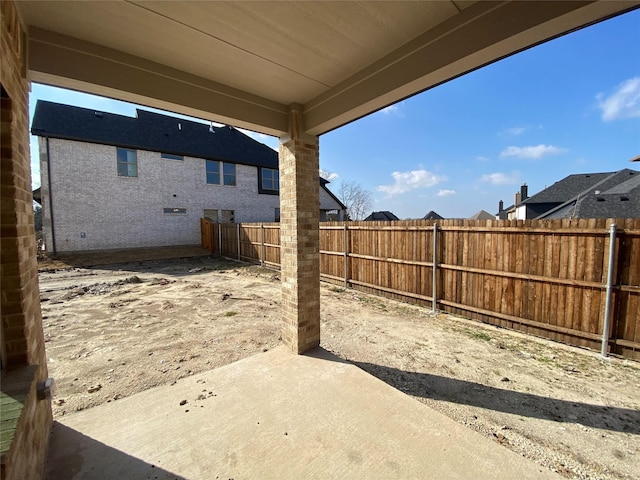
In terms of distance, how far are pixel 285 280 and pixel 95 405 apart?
2.40m

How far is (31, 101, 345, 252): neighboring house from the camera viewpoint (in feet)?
42.9

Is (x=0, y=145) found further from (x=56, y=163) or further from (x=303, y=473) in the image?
(x=56, y=163)

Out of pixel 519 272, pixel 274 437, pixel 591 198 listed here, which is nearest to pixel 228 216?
pixel 519 272

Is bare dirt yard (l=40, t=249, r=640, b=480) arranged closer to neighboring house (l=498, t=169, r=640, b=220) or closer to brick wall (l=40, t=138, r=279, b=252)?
brick wall (l=40, t=138, r=279, b=252)

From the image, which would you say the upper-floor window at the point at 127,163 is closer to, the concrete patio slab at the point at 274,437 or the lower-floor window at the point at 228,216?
the lower-floor window at the point at 228,216

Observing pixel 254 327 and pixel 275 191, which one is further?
pixel 275 191

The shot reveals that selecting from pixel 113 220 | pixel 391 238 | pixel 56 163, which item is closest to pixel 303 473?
pixel 391 238

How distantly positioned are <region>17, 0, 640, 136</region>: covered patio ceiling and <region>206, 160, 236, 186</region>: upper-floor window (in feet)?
53.7

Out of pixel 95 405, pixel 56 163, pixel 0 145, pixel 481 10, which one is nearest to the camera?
pixel 0 145

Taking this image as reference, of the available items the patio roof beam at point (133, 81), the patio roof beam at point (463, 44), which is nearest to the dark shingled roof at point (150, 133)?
the patio roof beam at point (133, 81)

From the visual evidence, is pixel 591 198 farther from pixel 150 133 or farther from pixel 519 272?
pixel 150 133

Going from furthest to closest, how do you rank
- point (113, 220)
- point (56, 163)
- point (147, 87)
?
1. point (113, 220)
2. point (56, 163)
3. point (147, 87)

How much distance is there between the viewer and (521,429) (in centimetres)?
245

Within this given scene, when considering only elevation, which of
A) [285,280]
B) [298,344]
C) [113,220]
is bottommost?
[298,344]
